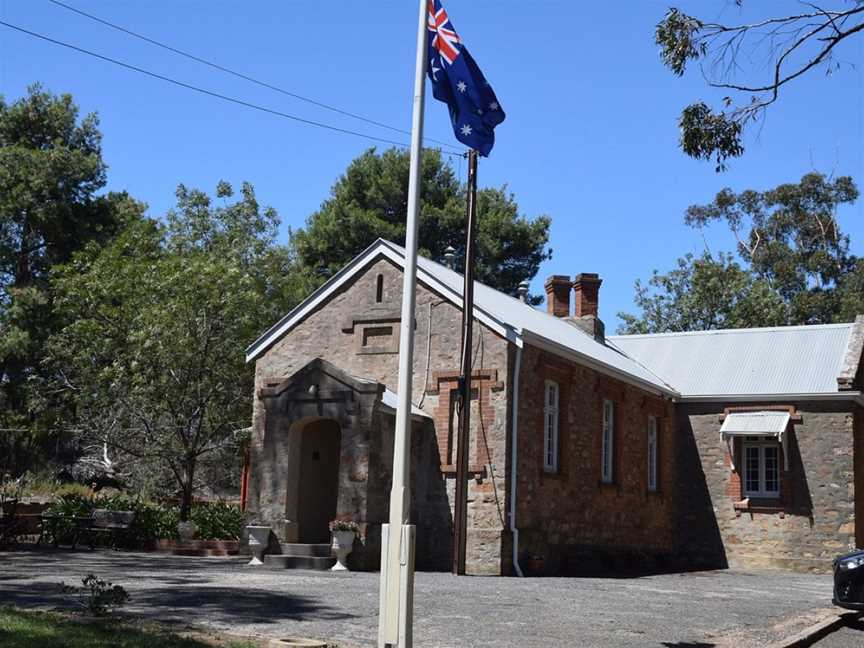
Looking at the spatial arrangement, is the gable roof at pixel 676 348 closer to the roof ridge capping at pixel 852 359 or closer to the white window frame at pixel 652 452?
the roof ridge capping at pixel 852 359

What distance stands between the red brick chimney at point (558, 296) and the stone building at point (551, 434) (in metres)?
0.04

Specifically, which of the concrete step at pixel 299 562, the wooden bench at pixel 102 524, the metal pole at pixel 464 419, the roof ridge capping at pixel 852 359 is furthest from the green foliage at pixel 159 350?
the roof ridge capping at pixel 852 359

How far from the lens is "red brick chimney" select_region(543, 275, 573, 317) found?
3019 cm

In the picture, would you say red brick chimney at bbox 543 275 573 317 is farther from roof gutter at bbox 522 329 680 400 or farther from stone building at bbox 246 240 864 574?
roof gutter at bbox 522 329 680 400

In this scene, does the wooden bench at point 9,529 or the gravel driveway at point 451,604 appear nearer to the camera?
the gravel driveway at point 451,604

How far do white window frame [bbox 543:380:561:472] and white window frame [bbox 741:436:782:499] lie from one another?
26.8ft

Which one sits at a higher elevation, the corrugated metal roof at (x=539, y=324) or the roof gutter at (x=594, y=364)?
the corrugated metal roof at (x=539, y=324)

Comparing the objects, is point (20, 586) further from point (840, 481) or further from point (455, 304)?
point (840, 481)

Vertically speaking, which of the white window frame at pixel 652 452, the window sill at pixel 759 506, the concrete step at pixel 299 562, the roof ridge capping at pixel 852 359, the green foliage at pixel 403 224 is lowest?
the concrete step at pixel 299 562

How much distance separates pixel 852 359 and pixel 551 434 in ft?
32.9

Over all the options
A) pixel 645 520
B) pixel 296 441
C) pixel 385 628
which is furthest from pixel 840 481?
pixel 385 628

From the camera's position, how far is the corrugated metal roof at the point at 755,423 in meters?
26.2

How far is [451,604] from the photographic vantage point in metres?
12.8

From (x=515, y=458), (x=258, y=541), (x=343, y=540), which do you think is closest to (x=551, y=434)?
(x=515, y=458)
